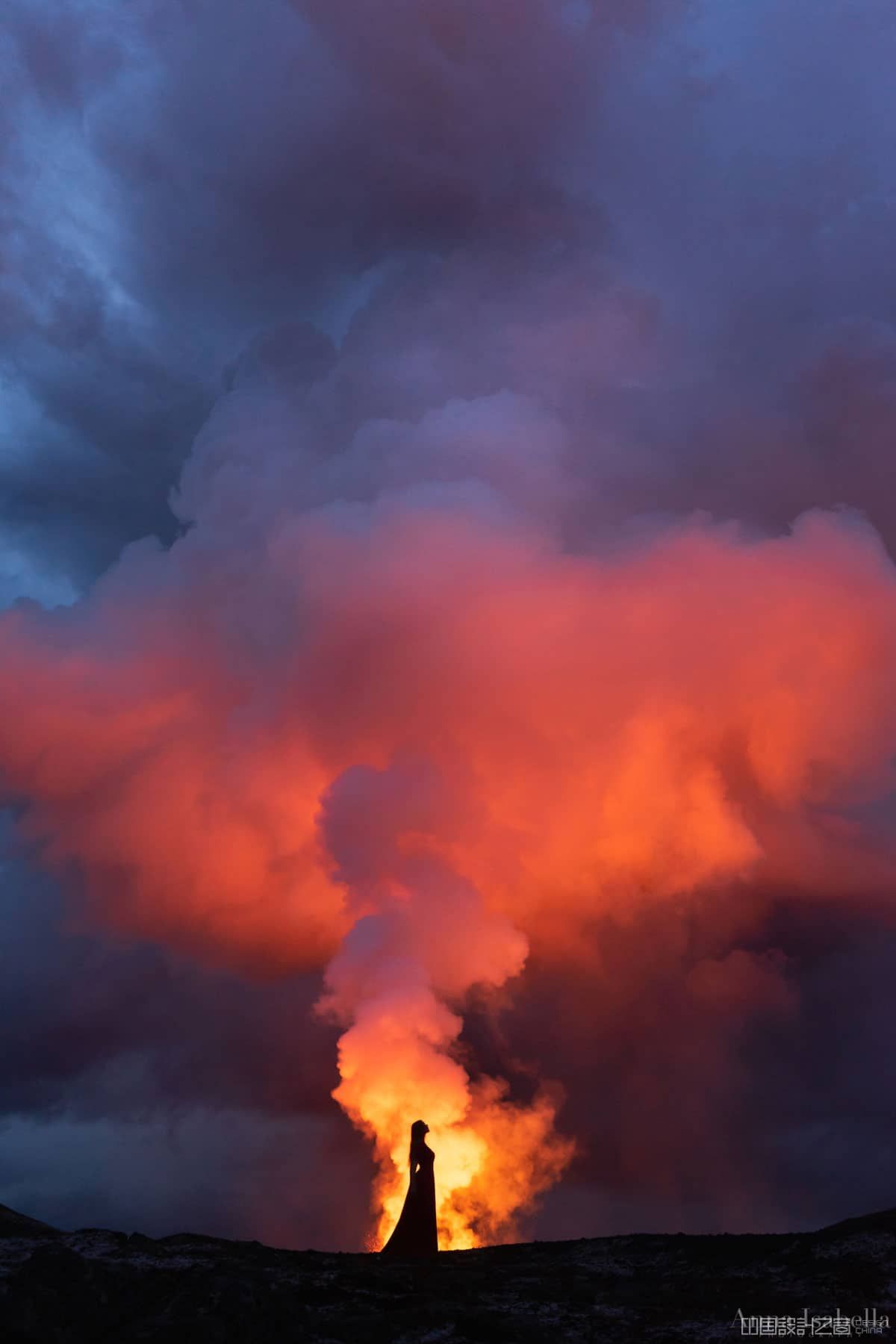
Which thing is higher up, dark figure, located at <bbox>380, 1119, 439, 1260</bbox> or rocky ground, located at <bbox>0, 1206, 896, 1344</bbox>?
dark figure, located at <bbox>380, 1119, 439, 1260</bbox>

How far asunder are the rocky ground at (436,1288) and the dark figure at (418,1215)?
303 cm

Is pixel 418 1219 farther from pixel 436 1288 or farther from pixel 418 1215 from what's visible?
pixel 436 1288

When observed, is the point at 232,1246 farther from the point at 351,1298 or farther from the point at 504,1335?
the point at 504,1335

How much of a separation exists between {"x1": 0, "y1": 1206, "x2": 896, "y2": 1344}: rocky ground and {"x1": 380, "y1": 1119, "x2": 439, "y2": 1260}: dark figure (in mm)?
3034

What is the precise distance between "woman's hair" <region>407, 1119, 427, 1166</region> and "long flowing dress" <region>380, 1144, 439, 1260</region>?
436 mm

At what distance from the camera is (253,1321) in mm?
87875

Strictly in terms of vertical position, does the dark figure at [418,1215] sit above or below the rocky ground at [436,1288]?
above

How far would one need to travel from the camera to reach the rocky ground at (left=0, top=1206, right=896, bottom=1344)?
9056 cm

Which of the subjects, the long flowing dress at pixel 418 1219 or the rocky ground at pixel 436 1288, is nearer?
the rocky ground at pixel 436 1288

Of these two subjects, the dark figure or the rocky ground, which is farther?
the dark figure

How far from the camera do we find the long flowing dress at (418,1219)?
13862cm

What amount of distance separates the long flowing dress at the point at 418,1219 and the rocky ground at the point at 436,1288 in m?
2.94

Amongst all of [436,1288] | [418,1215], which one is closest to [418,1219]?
[418,1215]

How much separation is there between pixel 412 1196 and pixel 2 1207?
157 ft
